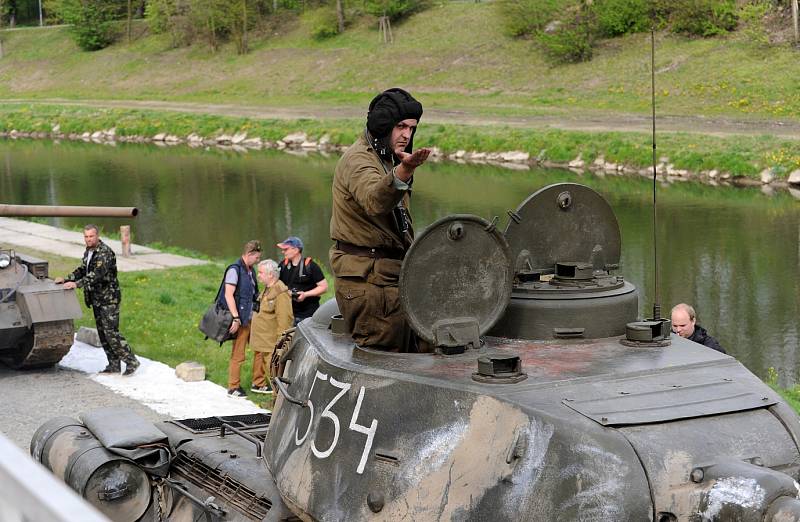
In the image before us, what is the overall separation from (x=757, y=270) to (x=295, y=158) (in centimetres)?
2111

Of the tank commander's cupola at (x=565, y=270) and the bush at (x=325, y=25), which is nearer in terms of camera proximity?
the tank commander's cupola at (x=565, y=270)

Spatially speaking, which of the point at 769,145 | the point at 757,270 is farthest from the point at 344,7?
the point at 757,270

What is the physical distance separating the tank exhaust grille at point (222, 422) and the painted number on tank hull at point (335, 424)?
184 centimetres

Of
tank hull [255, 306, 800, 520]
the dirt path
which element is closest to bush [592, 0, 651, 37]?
the dirt path

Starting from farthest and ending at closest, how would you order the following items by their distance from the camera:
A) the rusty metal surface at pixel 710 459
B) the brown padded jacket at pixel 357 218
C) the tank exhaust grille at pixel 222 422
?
1. the tank exhaust grille at pixel 222 422
2. the brown padded jacket at pixel 357 218
3. the rusty metal surface at pixel 710 459

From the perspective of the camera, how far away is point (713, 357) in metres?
5.27

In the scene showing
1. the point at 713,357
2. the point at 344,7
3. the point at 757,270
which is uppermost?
the point at 344,7

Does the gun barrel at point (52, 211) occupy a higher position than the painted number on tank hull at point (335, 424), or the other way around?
the gun barrel at point (52, 211)

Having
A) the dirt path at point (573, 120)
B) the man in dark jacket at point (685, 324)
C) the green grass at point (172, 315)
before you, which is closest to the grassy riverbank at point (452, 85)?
the dirt path at point (573, 120)

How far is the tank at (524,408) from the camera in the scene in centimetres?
453

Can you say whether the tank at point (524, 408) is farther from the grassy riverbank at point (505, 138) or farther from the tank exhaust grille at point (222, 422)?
the grassy riverbank at point (505, 138)

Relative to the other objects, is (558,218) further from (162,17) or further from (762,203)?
(162,17)

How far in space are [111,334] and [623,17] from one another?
37.3 meters

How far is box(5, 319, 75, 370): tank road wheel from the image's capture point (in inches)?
495
